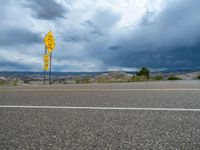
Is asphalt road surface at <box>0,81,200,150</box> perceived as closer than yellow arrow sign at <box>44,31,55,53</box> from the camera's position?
Yes

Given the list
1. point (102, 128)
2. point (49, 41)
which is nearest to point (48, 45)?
point (49, 41)

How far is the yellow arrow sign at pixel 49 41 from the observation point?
53.1ft

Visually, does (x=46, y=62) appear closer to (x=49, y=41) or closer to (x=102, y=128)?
Answer: (x=49, y=41)

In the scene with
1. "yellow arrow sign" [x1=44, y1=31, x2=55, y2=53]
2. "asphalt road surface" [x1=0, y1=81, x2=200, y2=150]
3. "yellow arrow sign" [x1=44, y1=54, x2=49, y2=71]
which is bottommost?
"asphalt road surface" [x1=0, y1=81, x2=200, y2=150]

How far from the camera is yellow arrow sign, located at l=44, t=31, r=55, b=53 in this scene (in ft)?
53.1

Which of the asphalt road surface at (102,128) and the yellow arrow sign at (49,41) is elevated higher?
the yellow arrow sign at (49,41)

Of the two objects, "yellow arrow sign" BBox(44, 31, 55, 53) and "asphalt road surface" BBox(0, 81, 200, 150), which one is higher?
"yellow arrow sign" BBox(44, 31, 55, 53)

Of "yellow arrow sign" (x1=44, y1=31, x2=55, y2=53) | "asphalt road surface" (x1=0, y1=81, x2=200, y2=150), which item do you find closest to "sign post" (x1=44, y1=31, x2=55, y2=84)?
"yellow arrow sign" (x1=44, y1=31, x2=55, y2=53)

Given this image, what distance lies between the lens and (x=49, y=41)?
1631 cm

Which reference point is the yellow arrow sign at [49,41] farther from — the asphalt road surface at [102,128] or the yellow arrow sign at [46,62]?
the asphalt road surface at [102,128]

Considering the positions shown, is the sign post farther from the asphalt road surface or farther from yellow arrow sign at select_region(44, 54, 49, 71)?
the asphalt road surface

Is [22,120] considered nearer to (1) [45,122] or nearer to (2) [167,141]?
(1) [45,122]

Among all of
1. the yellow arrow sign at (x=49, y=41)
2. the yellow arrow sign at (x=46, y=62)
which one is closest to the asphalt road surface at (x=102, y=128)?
the yellow arrow sign at (x=46, y=62)

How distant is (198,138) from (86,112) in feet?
6.00
